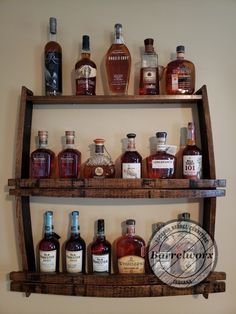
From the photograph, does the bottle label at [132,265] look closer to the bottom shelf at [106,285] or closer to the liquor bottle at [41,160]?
the bottom shelf at [106,285]

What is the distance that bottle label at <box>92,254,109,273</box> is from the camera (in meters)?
0.95

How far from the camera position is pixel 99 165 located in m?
0.96

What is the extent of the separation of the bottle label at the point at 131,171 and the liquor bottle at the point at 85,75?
1.00 feet

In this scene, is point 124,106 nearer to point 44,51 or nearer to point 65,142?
point 65,142

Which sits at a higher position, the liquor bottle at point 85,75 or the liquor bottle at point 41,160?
the liquor bottle at point 85,75

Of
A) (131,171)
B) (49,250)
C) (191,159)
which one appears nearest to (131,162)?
(131,171)

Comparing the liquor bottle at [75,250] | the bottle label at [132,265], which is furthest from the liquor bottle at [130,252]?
the liquor bottle at [75,250]

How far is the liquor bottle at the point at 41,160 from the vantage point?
3.13 feet

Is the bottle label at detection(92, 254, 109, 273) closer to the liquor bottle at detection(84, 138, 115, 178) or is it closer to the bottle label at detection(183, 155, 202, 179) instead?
the liquor bottle at detection(84, 138, 115, 178)

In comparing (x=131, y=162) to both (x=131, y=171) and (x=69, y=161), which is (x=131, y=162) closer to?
(x=131, y=171)

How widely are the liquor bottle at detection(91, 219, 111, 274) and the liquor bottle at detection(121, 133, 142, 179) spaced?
21 cm

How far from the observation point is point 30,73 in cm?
106

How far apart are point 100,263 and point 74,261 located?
0.09 m

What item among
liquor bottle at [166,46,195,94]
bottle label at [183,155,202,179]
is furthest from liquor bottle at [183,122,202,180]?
liquor bottle at [166,46,195,94]
